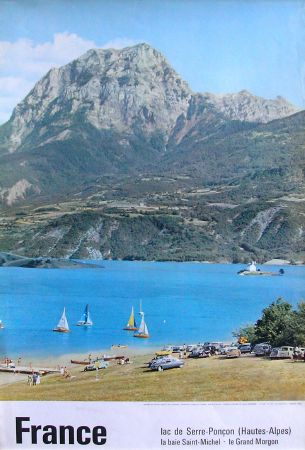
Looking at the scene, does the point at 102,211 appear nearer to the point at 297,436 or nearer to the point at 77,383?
the point at 77,383

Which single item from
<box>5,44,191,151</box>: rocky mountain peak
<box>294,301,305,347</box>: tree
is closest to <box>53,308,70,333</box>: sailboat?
<box>5,44,191,151</box>: rocky mountain peak

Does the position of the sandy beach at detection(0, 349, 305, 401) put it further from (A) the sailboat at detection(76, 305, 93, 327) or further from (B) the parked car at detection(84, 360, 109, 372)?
(A) the sailboat at detection(76, 305, 93, 327)

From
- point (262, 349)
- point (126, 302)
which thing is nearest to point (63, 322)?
point (126, 302)

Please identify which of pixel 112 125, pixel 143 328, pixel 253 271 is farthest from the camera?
pixel 112 125

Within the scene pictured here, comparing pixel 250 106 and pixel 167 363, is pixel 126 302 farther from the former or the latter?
pixel 250 106

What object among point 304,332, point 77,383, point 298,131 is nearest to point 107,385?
point 77,383

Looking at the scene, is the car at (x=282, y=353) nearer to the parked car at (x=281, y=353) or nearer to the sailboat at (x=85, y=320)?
the parked car at (x=281, y=353)
